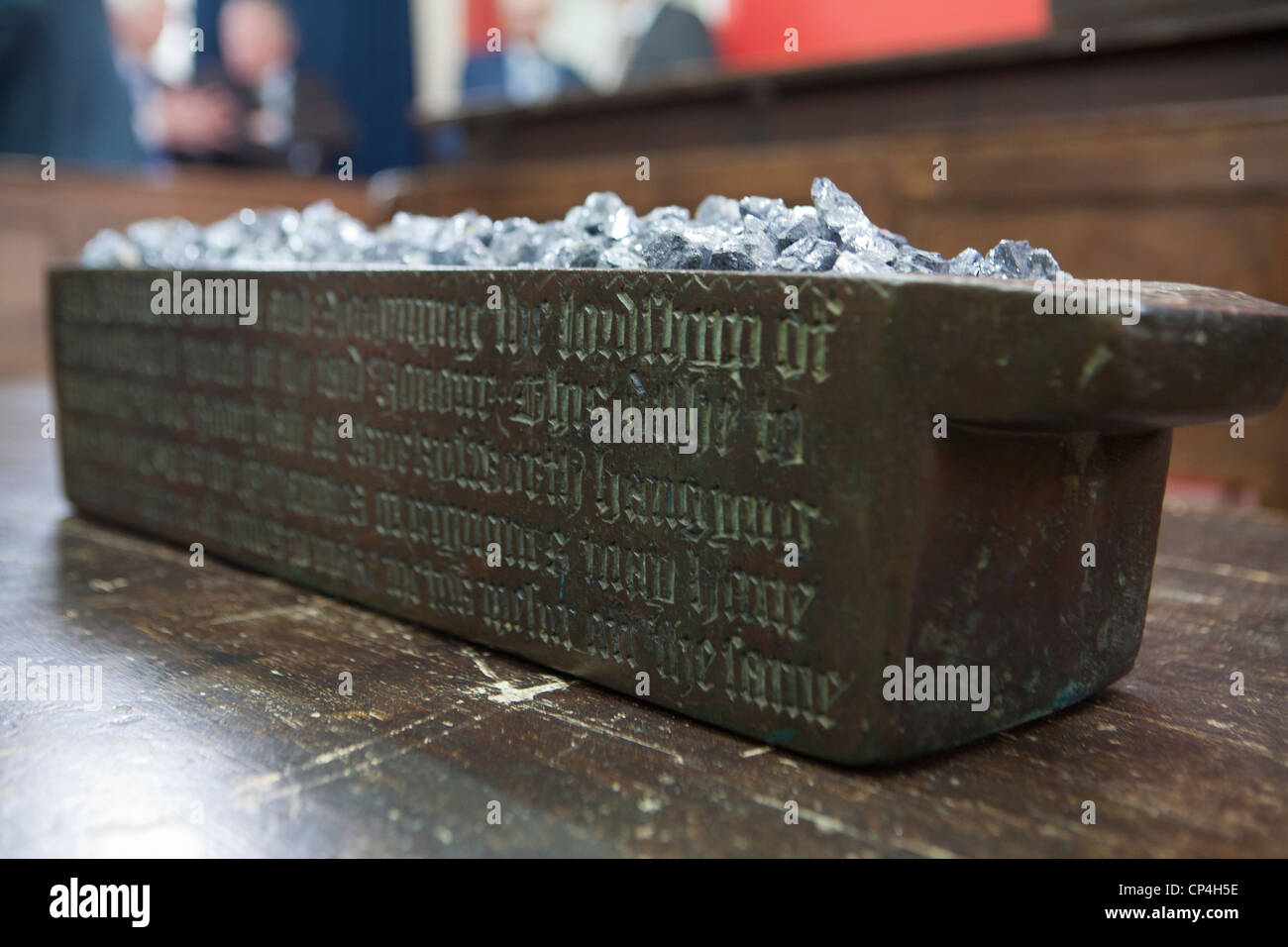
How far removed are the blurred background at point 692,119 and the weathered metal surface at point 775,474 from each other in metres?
1.25

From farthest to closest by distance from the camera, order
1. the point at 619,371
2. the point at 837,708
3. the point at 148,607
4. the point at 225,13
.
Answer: the point at 225,13, the point at 148,607, the point at 619,371, the point at 837,708

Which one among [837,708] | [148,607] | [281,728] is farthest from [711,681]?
[148,607]

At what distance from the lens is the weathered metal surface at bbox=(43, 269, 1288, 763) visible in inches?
26.7

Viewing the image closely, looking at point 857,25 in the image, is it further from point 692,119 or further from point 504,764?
point 504,764

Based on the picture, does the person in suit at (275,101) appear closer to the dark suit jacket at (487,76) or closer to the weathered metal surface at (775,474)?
the dark suit jacket at (487,76)

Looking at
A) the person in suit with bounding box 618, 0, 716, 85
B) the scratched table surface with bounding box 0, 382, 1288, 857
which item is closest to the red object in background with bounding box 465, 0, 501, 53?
the person in suit with bounding box 618, 0, 716, 85

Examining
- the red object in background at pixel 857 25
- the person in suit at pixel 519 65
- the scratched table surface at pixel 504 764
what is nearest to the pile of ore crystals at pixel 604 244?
the scratched table surface at pixel 504 764

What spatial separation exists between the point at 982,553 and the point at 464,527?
44 centimetres

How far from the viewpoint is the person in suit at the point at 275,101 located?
20.1ft

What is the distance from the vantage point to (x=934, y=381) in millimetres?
682

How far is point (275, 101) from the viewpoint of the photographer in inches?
246

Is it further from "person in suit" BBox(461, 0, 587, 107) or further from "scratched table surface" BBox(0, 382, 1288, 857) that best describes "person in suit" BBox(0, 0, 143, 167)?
"scratched table surface" BBox(0, 382, 1288, 857)

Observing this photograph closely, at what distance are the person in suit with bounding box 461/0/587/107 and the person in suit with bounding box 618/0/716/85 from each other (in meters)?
1.08
